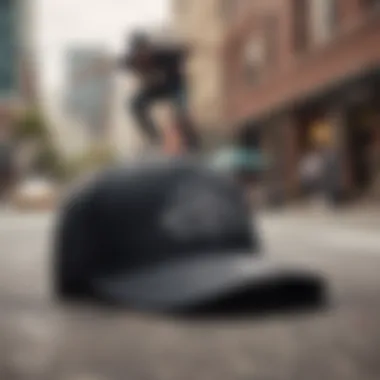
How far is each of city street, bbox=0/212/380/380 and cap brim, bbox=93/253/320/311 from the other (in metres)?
0.07

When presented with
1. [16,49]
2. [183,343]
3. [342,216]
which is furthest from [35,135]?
[183,343]

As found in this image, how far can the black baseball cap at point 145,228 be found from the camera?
11.6 feet

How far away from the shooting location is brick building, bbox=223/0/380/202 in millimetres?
16625

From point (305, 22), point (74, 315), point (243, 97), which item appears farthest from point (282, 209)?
point (74, 315)

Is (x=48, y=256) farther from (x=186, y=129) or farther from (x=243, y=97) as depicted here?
(x=243, y=97)

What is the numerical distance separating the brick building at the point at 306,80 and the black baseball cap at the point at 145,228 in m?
12.1

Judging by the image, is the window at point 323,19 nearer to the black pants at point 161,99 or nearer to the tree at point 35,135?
the tree at point 35,135

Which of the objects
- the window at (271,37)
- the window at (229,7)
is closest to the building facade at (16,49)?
the window at (229,7)

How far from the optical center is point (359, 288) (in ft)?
14.4

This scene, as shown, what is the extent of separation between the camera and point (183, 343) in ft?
9.25

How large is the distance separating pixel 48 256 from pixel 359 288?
3410mm

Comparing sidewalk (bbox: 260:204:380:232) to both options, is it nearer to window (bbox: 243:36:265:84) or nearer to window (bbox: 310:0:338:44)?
window (bbox: 310:0:338:44)

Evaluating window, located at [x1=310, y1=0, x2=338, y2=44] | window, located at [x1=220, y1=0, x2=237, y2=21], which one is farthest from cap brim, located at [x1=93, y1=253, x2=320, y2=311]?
window, located at [x1=220, y1=0, x2=237, y2=21]

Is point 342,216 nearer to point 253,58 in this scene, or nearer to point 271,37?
point 271,37
